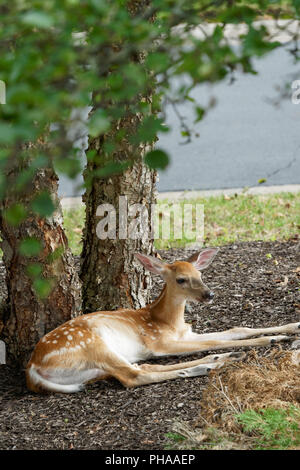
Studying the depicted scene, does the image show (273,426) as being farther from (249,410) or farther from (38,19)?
(38,19)

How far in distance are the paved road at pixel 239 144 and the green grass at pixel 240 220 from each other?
94cm

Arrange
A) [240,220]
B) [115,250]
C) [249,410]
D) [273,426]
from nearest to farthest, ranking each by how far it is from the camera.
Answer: [273,426] → [249,410] → [115,250] → [240,220]

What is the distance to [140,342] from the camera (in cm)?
495

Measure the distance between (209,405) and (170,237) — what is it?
3.84 m

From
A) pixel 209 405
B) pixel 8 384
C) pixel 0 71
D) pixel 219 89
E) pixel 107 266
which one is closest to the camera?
pixel 0 71

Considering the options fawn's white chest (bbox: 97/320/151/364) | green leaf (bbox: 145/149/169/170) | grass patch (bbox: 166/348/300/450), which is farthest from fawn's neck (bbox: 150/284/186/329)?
green leaf (bbox: 145/149/169/170)

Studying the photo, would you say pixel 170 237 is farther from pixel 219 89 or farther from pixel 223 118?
pixel 219 89

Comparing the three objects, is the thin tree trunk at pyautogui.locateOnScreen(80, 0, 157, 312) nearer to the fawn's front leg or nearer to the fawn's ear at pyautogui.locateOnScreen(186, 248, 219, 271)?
the fawn's ear at pyautogui.locateOnScreen(186, 248, 219, 271)

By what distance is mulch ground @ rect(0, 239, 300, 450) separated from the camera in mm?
3857

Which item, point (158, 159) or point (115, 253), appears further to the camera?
point (115, 253)

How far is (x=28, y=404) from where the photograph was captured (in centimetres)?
438

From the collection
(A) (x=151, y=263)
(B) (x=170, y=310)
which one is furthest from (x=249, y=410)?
(A) (x=151, y=263)

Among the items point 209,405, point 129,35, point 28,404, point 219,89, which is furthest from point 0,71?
point 219,89

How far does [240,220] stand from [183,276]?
3260mm
